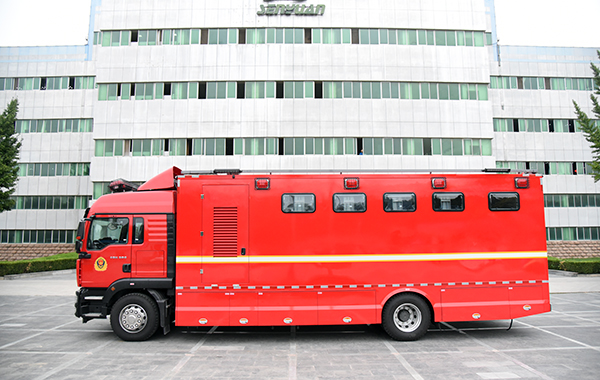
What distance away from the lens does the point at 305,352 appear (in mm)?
7879

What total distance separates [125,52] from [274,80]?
1223cm

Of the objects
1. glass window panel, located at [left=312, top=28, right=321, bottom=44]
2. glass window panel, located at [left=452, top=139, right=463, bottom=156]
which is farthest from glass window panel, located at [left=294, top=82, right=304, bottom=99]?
glass window panel, located at [left=452, top=139, right=463, bottom=156]

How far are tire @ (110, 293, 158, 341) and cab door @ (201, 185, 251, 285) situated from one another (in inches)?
60.5

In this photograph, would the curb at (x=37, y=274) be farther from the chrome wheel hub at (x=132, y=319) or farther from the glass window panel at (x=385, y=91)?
the glass window panel at (x=385, y=91)

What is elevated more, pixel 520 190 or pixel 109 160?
pixel 109 160

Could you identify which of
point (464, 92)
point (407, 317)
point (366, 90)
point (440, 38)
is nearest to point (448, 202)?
point (407, 317)

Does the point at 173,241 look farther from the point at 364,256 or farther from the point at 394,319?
the point at 394,319

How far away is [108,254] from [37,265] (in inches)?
794

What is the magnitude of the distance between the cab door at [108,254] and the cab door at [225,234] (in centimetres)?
200

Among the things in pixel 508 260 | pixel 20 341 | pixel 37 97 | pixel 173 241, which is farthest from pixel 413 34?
pixel 37 97

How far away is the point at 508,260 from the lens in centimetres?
870

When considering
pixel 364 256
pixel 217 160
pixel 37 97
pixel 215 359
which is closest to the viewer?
pixel 215 359

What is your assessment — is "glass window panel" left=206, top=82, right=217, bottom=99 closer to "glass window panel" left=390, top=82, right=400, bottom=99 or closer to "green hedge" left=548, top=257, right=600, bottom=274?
"glass window panel" left=390, top=82, right=400, bottom=99

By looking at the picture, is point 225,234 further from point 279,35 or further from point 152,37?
point 152,37
